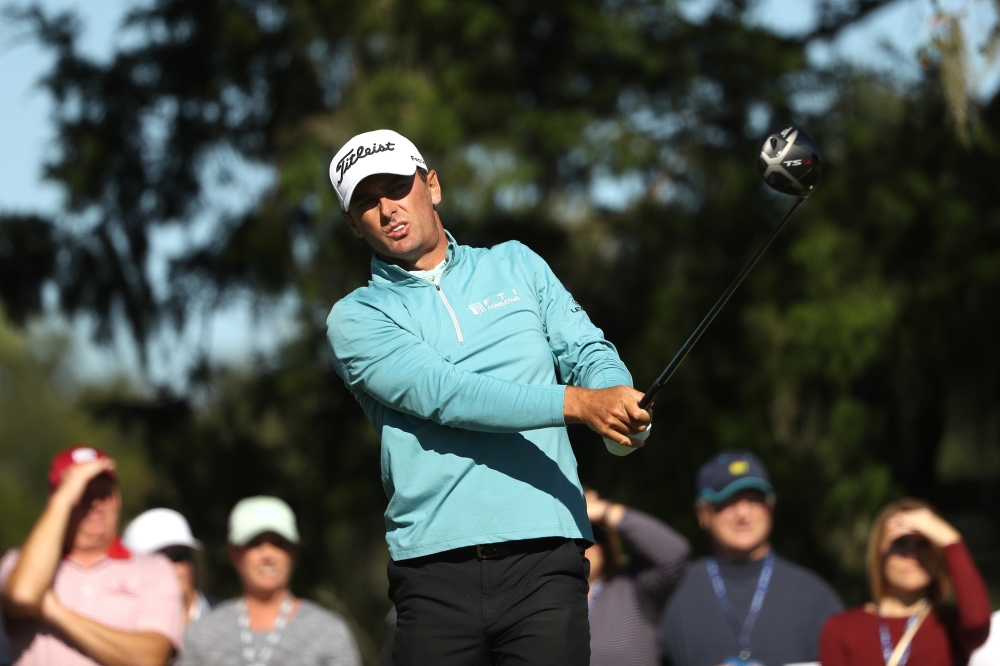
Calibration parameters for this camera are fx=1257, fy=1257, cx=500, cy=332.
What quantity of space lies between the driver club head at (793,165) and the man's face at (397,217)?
0.84 meters

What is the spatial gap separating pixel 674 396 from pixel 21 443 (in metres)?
39.7

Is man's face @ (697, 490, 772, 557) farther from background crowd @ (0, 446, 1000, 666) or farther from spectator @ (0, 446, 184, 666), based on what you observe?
spectator @ (0, 446, 184, 666)

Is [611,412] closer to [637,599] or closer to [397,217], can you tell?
[397,217]

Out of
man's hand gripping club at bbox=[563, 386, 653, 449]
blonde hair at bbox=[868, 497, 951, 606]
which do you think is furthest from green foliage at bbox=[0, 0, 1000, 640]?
man's hand gripping club at bbox=[563, 386, 653, 449]

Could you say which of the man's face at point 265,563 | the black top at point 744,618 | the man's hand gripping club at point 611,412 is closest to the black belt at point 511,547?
the man's hand gripping club at point 611,412

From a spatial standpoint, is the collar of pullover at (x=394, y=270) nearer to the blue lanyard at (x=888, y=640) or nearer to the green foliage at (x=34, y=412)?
the blue lanyard at (x=888, y=640)

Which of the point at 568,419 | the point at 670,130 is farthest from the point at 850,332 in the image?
the point at 568,419

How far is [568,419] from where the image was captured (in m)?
2.81

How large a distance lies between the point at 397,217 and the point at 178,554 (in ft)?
10.7

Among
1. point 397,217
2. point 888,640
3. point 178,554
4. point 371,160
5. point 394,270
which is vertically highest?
point 371,160

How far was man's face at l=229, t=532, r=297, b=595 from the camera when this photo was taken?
5207mm

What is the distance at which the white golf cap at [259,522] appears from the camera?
5.35 meters

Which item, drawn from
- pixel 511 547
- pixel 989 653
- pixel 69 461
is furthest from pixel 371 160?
pixel 989 653

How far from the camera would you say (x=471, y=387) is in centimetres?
282
